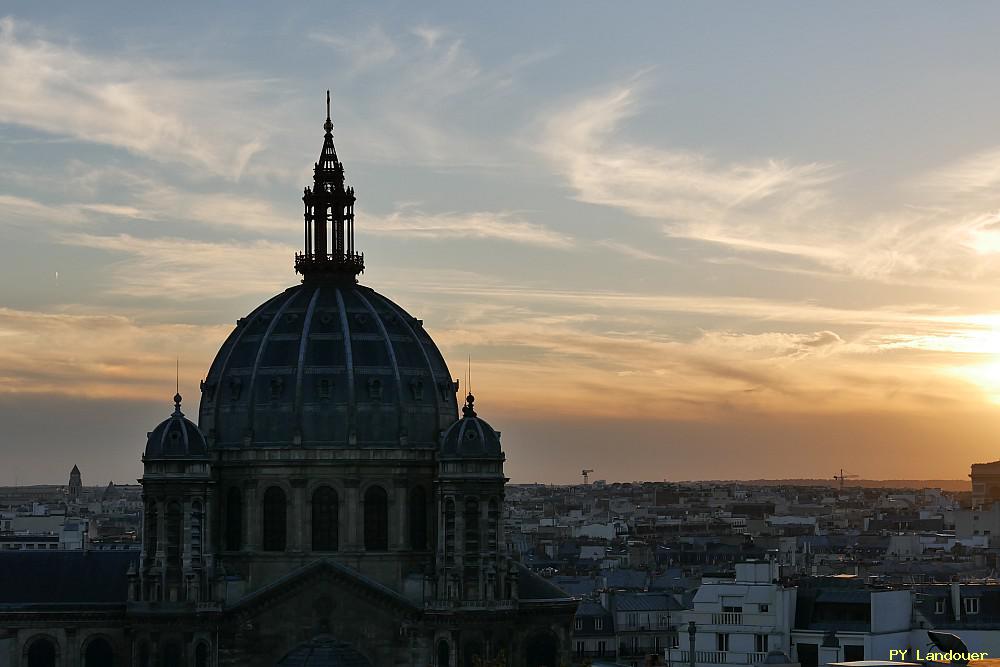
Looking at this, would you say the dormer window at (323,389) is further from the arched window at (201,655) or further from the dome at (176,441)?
the arched window at (201,655)

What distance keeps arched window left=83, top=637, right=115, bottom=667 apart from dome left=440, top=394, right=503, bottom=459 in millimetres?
20152

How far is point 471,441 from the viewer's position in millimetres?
138500

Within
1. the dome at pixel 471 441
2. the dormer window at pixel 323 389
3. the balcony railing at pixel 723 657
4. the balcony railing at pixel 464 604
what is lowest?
the balcony railing at pixel 723 657

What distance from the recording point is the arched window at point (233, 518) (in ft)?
464

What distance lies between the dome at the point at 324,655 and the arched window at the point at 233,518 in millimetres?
7279

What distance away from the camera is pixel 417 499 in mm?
142125

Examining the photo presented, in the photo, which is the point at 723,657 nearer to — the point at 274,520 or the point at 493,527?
the point at 493,527

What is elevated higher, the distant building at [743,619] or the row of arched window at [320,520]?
the row of arched window at [320,520]

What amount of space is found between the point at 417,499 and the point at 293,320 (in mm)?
11714

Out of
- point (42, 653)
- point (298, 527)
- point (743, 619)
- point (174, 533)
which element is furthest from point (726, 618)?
point (42, 653)

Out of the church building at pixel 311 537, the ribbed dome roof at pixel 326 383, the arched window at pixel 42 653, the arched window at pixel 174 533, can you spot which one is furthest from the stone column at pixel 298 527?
the arched window at pixel 42 653

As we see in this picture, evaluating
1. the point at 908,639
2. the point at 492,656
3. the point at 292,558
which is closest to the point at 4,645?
the point at 292,558

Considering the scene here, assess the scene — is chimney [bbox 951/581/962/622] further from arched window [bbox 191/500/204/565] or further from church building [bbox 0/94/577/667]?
arched window [bbox 191/500/204/565]

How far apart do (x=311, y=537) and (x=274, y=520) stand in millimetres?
2274
